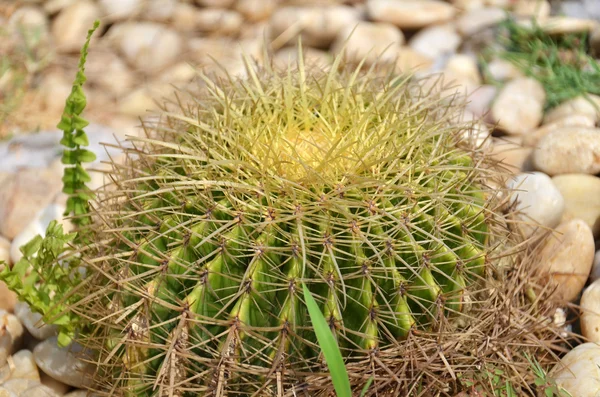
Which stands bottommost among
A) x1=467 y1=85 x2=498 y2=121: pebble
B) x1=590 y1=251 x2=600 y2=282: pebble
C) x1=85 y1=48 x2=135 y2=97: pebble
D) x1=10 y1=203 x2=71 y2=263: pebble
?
x1=590 y1=251 x2=600 y2=282: pebble

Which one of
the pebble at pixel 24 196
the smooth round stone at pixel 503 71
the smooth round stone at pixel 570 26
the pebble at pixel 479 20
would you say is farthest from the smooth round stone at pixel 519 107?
the pebble at pixel 24 196

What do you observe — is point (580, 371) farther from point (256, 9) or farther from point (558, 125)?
point (256, 9)

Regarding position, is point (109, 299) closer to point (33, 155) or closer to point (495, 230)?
point (495, 230)

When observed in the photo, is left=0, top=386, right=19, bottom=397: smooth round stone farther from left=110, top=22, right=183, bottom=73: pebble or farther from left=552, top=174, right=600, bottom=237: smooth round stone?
left=110, top=22, right=183, bottom=73: pebble

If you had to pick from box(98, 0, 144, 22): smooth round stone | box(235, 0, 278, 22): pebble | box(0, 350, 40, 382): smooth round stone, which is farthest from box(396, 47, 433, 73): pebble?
box(0, 350, 40, 382): smooth round stone

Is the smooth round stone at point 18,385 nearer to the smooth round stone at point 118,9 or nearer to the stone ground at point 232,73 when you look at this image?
the stone ground at point 232,73

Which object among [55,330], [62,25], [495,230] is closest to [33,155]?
[55,330]
